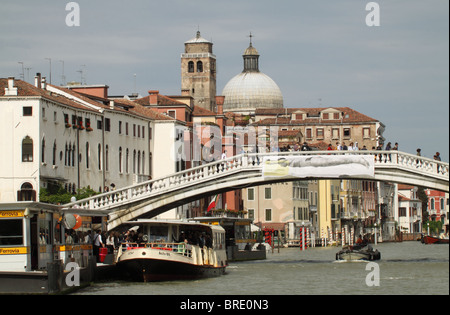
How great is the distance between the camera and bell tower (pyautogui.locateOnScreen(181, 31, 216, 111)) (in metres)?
110

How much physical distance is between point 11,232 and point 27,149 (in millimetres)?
18829

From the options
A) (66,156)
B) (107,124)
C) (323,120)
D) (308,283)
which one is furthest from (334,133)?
(308,283)

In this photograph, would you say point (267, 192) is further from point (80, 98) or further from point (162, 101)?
point (80, 98)

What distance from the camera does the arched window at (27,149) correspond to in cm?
4391

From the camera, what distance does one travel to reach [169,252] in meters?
31.8

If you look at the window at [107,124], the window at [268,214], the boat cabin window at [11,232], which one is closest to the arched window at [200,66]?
the window at [268,214]

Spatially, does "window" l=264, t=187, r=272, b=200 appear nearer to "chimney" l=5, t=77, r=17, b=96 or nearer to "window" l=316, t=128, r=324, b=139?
"window" l=316, t=128, r=324, b=139

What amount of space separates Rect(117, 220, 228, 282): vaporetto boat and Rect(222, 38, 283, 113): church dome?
8807cm

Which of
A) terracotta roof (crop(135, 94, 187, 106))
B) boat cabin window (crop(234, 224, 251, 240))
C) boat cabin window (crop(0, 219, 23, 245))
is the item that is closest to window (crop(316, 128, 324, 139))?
terracotta roof (crop(135, 94, 187, 106))

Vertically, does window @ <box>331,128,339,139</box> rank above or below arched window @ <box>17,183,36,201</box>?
above

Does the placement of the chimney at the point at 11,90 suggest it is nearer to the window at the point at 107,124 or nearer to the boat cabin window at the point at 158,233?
the window at the point at 107,124

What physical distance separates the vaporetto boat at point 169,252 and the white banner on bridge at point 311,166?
20.8 feet

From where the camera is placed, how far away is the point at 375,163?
40.8 meters
